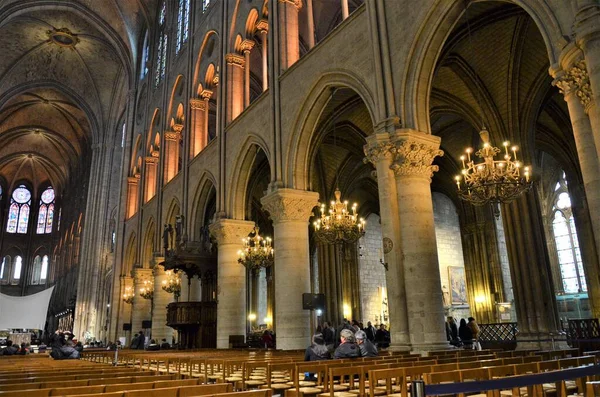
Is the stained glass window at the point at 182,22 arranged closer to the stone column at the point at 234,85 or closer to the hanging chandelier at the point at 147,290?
the stone column at the point at 234,85

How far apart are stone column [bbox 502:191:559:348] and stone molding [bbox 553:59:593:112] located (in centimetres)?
697

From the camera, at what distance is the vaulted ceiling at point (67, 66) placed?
31047mm

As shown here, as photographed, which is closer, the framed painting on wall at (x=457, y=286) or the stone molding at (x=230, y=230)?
the stone molding at (x=230, y=230)

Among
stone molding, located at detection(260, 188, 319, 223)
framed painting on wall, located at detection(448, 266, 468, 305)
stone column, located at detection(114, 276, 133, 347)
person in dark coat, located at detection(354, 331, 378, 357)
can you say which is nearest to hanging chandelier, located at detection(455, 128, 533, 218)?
person in dark coat, located at detection(354, 331, 378, 357)

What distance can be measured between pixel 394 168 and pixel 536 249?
19.3 feet

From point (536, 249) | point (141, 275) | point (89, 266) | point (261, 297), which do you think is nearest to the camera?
point (536, 249)

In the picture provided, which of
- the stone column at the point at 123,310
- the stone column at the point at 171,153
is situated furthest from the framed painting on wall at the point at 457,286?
the stone column at the point at 123,310

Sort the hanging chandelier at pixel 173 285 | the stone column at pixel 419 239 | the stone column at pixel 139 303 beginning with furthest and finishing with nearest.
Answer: the stone column at pixel 139 303
the hanging chandelier at pixel 173 285
the stone column at pixel 419 239

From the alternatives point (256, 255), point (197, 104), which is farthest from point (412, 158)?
point (197, 104)

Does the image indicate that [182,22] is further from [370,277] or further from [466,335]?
[466,335]

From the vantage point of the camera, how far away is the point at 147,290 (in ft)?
78.7

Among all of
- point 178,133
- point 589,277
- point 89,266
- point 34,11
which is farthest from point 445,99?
point 89,266

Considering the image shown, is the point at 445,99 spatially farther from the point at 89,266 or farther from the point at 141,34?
the point at 89,266

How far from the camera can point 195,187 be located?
19172mm
